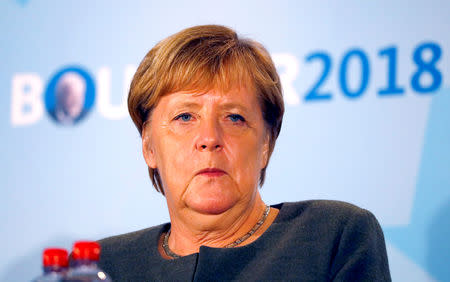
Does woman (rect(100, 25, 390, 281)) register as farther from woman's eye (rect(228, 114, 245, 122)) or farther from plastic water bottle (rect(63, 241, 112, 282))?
plastic water bottle (rect(63, 241, 112, 282))

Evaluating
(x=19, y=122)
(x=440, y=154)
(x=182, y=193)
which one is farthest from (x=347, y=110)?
(x=19, y=122)

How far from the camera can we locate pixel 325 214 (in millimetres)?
1816

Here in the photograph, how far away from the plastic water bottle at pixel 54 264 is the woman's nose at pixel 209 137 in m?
0.69

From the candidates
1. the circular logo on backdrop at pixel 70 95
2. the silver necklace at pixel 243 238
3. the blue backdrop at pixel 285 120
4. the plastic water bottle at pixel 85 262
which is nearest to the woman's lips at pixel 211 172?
the silver necklace at pixel 243 238

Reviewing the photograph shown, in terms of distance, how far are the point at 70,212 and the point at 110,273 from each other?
937 millimetres

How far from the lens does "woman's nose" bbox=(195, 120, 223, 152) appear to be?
1772 mm

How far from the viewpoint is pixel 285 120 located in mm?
2535

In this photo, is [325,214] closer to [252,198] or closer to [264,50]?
[252,198]

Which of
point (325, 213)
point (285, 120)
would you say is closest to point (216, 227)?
point (325, 213)

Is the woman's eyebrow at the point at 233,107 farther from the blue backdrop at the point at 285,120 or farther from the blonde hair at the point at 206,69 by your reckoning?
the blue backdrop at the point at 285,120

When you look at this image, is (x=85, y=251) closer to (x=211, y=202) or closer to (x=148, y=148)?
(x=211, y=202)

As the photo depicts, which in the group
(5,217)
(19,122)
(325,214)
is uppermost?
(19,122)

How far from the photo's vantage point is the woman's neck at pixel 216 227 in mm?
1876

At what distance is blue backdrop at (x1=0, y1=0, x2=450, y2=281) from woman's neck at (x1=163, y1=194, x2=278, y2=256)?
58 centimetres
